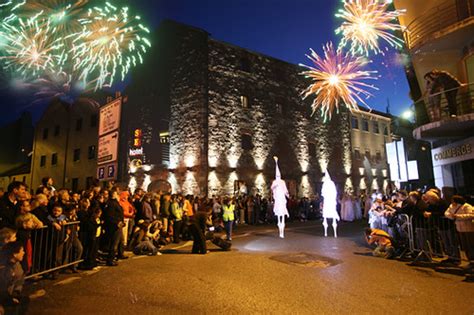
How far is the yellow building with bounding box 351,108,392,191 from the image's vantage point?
3203 cm

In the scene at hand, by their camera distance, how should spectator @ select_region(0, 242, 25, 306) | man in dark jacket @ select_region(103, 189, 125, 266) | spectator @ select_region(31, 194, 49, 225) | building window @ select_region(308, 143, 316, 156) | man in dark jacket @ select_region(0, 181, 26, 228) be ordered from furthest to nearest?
building window @ select_region(308, 143, 316, 156), man in dark jacket @ select_region(103, 189, 125, 266), spectator @ select_region(31, 194, 49, 225), man in dark jacket @ select_region(0, 181, 26, 228), spectator @ select_region(0, 242, 25, 306)

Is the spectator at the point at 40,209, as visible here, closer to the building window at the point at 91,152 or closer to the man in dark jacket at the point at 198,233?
the man in dark jacket at the point at 198,233

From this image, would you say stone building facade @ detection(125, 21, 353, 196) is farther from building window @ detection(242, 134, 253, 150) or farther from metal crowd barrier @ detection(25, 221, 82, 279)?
metal crowd barrier @ detection(25, 221, 82, 279)

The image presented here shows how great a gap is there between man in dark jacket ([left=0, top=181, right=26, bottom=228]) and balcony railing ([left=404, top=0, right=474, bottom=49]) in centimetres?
1546

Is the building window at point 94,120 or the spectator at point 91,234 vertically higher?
the building window at point 94,120

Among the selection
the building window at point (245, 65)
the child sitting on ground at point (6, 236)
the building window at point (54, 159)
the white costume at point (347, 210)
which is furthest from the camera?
the building window at point (54, 159)

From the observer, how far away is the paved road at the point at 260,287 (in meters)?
4.94

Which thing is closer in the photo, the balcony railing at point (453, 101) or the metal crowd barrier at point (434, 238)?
the metal crowd barrier at point (434, 238)

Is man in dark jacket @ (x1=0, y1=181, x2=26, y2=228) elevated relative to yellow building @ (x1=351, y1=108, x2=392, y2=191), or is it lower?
lower

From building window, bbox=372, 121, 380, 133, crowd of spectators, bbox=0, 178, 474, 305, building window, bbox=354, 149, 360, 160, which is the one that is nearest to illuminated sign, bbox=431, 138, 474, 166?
crowd of spectators, bbox=0, 178, 474, 305

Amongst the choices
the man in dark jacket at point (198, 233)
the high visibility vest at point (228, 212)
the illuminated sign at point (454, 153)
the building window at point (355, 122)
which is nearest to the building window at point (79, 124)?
the high visibility vest at point (228, 212)

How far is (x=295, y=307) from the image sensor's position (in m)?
4.91

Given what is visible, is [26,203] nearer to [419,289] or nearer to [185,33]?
[419,289]

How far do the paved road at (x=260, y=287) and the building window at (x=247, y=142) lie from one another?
15.7 meters
